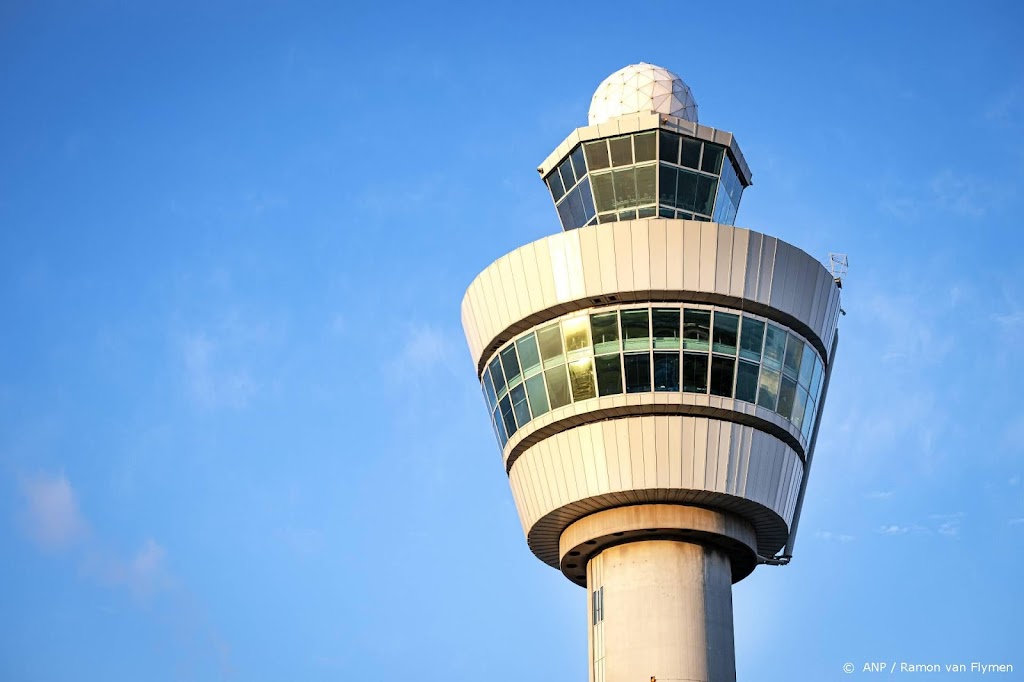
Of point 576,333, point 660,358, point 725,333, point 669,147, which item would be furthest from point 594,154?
point 660,358

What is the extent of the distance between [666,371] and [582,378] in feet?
7.79

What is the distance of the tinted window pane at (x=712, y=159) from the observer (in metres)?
40.4

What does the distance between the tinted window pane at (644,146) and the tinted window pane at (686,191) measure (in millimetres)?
1169

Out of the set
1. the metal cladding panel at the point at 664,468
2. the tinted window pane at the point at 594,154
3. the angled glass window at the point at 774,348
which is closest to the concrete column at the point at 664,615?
the metal cladding panel at the point at 664,468

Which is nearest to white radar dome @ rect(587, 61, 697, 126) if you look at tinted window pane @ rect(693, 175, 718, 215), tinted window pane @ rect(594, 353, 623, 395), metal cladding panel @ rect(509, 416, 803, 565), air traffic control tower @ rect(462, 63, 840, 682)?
tinted window pane @ rect(693, 175, 718, 215)

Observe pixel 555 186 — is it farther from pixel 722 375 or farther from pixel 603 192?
pixel 722 375

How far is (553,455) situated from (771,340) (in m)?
7.08

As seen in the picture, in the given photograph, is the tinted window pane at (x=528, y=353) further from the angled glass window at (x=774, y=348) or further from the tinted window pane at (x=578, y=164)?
the tinted window pane at (x=578, y=164)

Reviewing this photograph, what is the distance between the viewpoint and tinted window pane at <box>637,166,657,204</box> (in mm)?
39656

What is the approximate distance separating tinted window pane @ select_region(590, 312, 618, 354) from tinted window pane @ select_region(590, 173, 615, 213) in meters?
5.63

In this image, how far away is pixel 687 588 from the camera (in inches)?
1404

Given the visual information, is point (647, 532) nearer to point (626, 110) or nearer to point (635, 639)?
point (635, 639)

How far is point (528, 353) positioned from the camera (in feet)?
121

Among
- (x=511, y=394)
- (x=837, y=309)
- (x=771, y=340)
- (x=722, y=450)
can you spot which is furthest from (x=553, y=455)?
(x=837, y=309)
